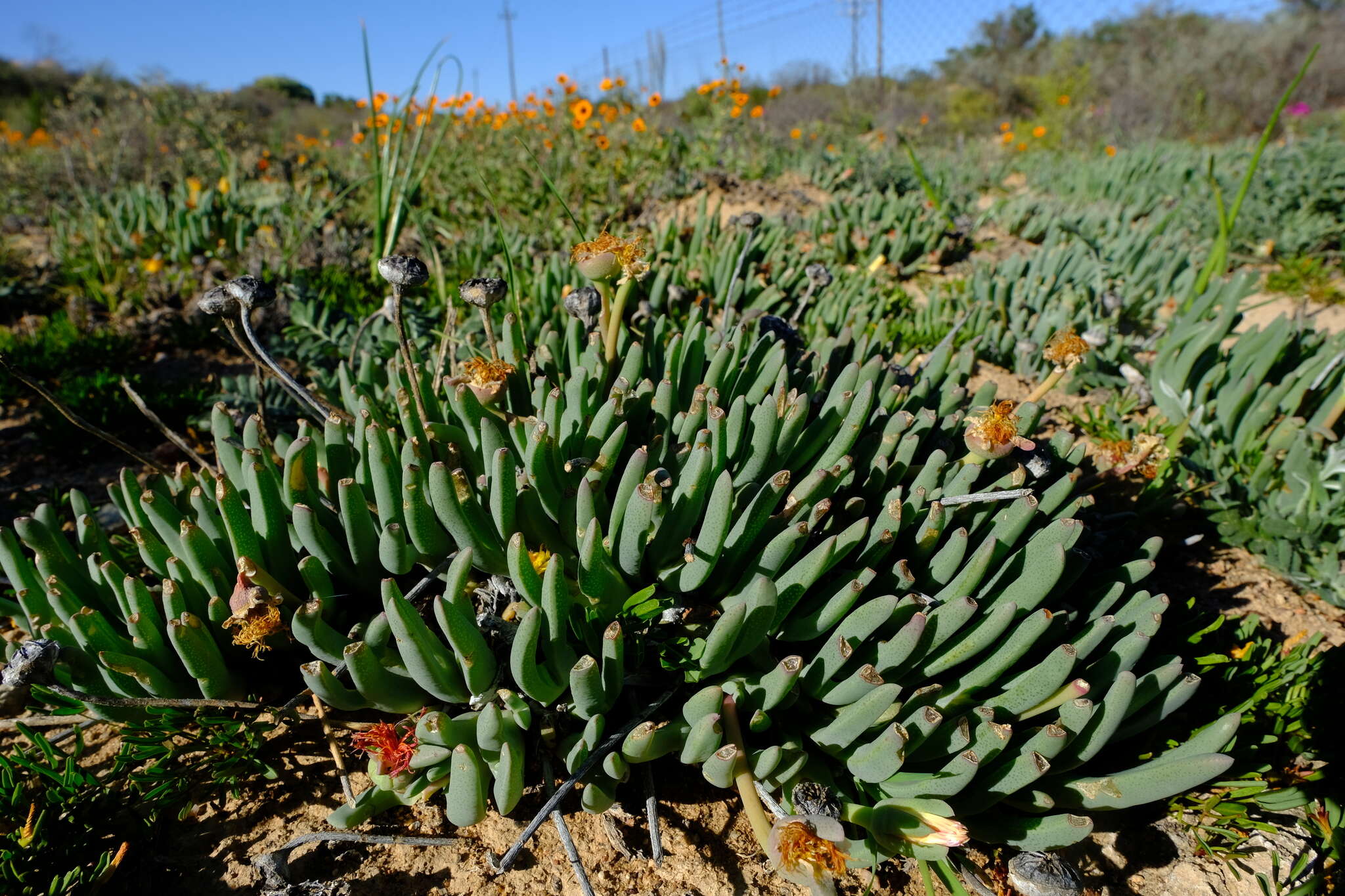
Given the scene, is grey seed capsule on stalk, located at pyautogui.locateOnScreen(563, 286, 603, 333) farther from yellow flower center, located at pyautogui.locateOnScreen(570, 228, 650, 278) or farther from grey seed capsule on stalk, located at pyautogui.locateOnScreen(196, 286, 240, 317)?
grey seed capsule on stalk, located at pyautogui.locateOnScreen(196, 286, 240, 317)

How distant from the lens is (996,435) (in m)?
1.64

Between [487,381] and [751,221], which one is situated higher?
[751,221]

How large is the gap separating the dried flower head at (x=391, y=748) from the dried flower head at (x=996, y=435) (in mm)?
1342

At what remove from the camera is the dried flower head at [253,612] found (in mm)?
1385

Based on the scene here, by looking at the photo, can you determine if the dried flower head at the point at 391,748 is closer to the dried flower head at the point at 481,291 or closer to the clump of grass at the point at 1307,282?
the dried flower head at the point at 481,291

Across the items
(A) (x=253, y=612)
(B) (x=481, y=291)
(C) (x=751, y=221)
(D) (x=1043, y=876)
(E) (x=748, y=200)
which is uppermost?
(E) (x=748, y=200)

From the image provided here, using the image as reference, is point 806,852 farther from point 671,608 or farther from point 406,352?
point 406,352

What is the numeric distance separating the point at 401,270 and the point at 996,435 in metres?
1.39

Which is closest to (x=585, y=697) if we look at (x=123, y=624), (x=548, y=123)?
(x=123, y=624)

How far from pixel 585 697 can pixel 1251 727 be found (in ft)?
5.11

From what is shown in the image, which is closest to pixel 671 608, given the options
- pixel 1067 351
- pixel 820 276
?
pixel 1067 351

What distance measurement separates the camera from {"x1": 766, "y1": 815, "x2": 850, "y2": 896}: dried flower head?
1223 millimetres

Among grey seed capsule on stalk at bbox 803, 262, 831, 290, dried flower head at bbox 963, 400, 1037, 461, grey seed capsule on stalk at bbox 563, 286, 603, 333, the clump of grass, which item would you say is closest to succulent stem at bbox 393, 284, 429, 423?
grey seed capsule on stalk at bbox 563, 286, 603, 333

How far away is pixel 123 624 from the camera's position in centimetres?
160
